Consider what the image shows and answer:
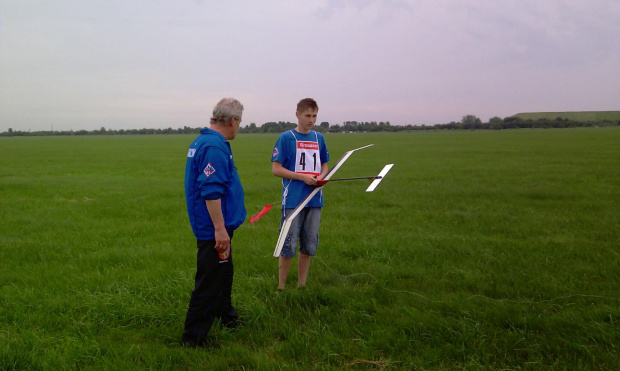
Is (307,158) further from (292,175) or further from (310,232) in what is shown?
(310,232)

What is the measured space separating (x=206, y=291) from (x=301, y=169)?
1.59 m

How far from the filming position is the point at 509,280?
531 centimetres

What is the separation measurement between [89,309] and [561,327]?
4.49m


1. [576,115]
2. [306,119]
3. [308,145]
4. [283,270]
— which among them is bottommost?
[283,270]

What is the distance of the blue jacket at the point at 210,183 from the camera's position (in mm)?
3473

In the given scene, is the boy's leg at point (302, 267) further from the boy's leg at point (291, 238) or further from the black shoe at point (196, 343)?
the black shoe at point (196, 343)

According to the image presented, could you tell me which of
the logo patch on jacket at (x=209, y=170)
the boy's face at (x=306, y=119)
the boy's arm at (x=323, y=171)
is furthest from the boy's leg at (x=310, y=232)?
the logo patch on jacket at (x=209, y=170)

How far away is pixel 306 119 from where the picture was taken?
452 centimetres

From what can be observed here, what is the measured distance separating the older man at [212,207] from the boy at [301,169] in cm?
88

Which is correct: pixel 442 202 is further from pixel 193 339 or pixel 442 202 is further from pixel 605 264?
pixel 193 339

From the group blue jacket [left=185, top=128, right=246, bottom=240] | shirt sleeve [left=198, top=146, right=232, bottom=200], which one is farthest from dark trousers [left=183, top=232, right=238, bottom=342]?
shirt sleeve [left=198, top=146, right=232, bottom=200]

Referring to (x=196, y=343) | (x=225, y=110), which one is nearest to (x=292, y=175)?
(x=225, y=110)

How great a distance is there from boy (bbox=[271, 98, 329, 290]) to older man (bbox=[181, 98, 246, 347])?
88 centimetres

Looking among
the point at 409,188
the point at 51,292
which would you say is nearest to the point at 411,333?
the point at 51,292
